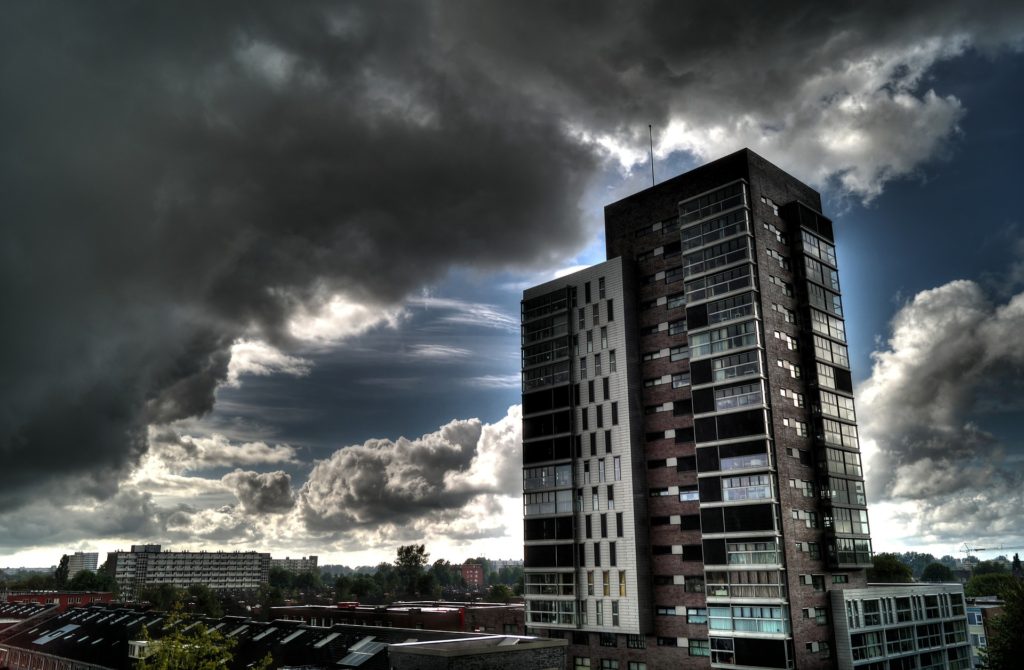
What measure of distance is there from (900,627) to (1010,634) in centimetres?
1666

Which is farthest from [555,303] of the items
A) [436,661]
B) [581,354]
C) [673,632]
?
[436,661]

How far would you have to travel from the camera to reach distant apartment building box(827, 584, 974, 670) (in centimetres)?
6406

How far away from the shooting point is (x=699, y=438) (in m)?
69.6

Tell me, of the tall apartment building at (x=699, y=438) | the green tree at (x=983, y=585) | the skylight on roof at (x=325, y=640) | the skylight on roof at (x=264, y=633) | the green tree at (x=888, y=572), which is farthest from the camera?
the green tree at (x=983, y=585)

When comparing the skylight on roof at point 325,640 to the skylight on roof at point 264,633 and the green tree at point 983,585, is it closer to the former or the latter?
the skylight on roof at point 264,633

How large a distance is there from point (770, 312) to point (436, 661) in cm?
4769

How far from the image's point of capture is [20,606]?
143m

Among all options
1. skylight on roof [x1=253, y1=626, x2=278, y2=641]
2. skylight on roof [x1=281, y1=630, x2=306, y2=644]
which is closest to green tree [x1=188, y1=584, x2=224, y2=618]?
skylight on roof [x1=253, y1=626, x2=278, y2=641]

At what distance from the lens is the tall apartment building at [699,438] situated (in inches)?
2539

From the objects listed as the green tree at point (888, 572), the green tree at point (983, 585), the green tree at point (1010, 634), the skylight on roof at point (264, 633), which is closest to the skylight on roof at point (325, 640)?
the skylight on roof at point (264, 633)

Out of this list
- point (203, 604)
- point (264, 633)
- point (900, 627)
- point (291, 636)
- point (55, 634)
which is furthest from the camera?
point (203, 604)

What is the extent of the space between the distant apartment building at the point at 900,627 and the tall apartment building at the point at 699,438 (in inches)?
59.4

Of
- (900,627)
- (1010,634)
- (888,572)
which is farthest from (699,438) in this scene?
(888,572)

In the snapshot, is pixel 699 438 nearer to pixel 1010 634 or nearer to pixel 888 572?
pixel 1010 634
